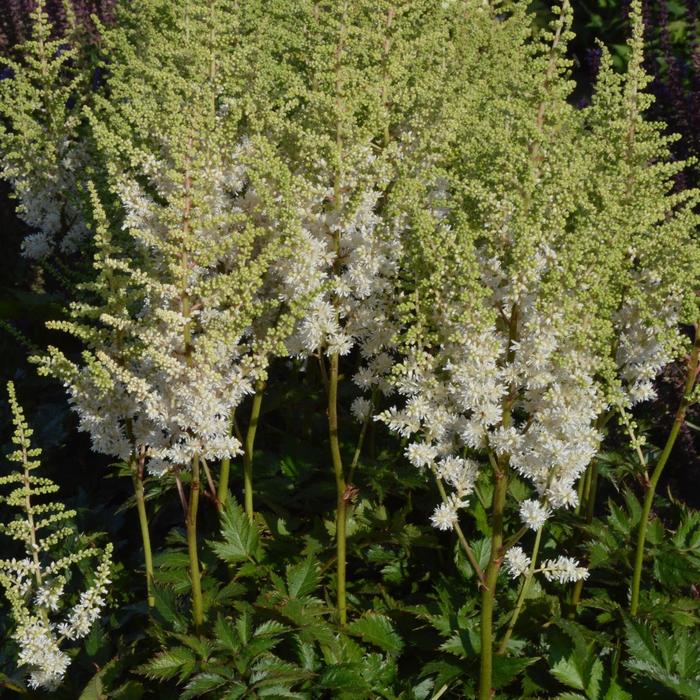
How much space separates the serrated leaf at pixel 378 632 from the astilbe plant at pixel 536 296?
1.42 ft

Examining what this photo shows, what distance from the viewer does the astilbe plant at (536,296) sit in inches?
105

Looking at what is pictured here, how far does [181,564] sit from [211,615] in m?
0.23

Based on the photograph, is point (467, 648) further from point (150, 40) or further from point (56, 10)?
point (56, 10)

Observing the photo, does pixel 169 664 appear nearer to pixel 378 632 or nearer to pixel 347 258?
pixel 378 632

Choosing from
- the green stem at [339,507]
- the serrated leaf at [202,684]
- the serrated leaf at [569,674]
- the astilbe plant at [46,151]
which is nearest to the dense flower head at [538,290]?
the green stem at [339,507]

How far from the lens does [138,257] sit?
11.1ft

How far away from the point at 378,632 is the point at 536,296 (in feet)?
4.81

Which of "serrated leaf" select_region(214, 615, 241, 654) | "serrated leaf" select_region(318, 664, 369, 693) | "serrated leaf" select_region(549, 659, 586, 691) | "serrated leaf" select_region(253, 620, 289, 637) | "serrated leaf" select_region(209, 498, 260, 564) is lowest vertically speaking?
"serrated leaf" select_region(549, 659, 586, 691)

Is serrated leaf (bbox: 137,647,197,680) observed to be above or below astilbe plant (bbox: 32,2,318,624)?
below

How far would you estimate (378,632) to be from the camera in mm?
3373

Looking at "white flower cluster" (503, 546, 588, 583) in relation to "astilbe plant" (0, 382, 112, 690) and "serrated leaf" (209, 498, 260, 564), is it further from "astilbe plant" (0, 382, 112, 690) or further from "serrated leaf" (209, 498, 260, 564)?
"astilbe plant" (0, 382, 112, 690)

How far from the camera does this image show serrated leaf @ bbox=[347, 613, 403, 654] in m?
3.35

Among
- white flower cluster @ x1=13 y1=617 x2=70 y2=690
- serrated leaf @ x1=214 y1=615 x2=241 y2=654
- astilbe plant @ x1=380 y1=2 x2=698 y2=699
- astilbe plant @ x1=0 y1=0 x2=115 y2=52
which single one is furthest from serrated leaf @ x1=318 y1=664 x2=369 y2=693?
astilbe plant @ x1=0 y1=0 x2=115 y2=52

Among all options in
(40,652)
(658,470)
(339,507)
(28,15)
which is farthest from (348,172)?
(28,15)
